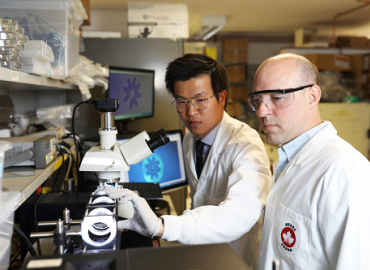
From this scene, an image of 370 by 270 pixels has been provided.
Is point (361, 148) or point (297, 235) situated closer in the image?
point (297, 235)

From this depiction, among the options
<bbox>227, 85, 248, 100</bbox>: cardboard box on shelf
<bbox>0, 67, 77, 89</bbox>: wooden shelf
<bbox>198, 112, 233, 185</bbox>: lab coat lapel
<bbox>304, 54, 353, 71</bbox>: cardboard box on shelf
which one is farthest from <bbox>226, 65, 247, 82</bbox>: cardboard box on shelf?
<bbox>0, 67, 77, 89</bbox>: wooden shelf

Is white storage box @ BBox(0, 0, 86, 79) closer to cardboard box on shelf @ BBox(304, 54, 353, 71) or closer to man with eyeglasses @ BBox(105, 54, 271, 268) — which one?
man with eyeglasses @ BBox(105, 54, 271, 268)

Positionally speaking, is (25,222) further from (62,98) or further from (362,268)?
(62,98)

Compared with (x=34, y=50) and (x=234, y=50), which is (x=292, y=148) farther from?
(x=234, y=50)

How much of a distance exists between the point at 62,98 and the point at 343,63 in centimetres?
476

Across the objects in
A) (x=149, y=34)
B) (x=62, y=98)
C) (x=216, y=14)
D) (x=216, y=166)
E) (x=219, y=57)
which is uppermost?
(x=216, y=14)

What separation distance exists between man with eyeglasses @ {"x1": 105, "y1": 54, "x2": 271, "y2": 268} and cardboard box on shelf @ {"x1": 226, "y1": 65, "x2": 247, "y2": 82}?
5106 mm

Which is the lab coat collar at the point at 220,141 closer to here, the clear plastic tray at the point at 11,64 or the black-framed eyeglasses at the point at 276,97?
the black-framed eyeglasses at the point at 276,97

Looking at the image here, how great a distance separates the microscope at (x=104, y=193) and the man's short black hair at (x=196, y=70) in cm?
60

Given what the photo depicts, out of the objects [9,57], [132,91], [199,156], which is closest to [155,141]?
[9,57]

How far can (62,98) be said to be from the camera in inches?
98.3

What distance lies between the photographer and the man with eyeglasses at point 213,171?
104 centimetres

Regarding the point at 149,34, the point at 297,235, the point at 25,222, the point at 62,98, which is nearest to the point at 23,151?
the point at 25,222

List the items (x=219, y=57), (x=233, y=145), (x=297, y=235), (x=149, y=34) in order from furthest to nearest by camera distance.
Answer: (x=219, y=57)
(x=149, y=34)
(x=233, y=145)
(x=297, y=235)
